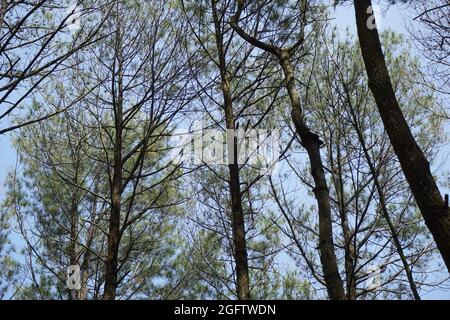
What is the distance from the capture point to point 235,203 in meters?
3.87

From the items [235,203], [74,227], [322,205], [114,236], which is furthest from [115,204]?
[74,227]

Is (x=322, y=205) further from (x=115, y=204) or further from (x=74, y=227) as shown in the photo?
(x=74, y=227)

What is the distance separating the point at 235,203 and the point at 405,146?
1.71 meters

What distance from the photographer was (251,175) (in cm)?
643

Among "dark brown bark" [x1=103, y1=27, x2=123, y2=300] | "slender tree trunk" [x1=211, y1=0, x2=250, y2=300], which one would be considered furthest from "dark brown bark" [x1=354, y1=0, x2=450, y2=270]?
"dark brown bark" [x1=103, y1=27, x2=123, y2=300]

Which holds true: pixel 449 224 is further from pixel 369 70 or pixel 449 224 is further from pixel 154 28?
pixel 154 28

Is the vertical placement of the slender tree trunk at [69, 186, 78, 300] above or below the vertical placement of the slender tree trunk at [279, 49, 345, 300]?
above

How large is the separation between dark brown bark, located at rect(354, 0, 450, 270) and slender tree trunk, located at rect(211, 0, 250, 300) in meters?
1.56

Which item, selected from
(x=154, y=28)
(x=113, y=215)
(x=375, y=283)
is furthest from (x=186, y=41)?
(x=375, y=283)

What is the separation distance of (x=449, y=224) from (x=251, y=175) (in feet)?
14.2

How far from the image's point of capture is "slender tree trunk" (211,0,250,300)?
360 cm

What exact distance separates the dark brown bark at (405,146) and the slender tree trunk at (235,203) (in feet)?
5.12

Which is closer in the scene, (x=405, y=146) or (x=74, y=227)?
(x=405, y=146)

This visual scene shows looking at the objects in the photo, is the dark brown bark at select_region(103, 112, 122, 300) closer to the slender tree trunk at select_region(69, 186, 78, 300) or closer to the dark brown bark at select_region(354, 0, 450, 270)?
the dark brown bark at select_region(354, 0, 450, 270)
